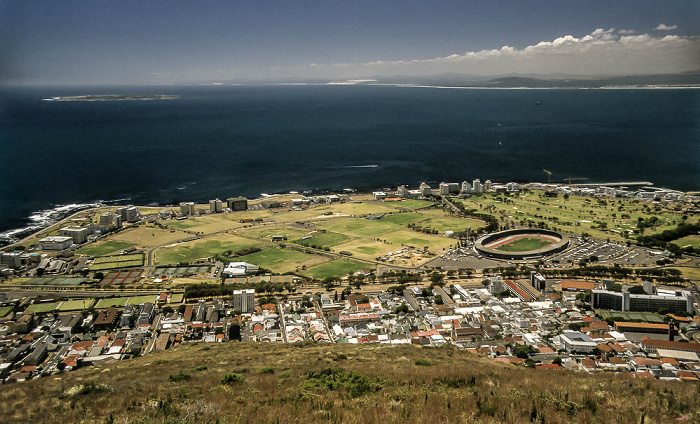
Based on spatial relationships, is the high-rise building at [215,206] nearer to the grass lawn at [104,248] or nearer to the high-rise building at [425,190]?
the grass lawn at [104,248]

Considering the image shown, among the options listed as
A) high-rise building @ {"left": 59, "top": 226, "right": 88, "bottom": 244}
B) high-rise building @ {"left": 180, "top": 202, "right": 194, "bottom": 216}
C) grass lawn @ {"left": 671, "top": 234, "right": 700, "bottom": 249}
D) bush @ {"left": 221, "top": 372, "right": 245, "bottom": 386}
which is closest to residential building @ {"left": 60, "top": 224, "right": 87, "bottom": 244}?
high-rise building @ {"left": 59, "top": 226, "right": 88, "bottom": 244}

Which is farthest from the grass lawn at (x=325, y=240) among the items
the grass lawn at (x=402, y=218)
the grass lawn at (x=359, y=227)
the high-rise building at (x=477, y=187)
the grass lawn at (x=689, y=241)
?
the grass lawn at (x=689, y=241)

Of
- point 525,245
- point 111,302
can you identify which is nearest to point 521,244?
point 525,245

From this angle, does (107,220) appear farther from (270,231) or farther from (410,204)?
(410,204)

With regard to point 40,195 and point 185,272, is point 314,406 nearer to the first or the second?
point 185,272

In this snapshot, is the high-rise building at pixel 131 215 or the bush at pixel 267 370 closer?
the bush at pixel 267 370

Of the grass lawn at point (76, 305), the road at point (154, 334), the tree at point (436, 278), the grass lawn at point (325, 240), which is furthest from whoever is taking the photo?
the grass lawn at point (325, 240)
